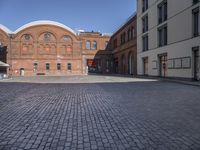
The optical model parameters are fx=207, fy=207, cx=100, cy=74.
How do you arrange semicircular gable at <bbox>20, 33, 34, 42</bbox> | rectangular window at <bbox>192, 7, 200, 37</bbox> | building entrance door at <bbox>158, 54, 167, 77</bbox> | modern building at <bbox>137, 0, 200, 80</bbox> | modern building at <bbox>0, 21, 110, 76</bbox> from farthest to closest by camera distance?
semicircular gable at <bbox>20, 33, 34, 42</bbox>, modern building at <bbox>0, 21, 110, 76</bbox>, building entrance door at <bbox>158, 54, 167, 77</bbox>, modern building at <bbox>137, 0, 200, 80</bbox>, rectangular window at <bbox>192, 7, 200, 37</bbox>

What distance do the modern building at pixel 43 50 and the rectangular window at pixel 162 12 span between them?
22.1 meters

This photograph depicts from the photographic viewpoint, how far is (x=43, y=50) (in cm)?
4447

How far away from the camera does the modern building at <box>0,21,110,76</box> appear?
142 ft

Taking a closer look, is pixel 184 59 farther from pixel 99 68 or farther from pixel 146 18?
pixel 99 68

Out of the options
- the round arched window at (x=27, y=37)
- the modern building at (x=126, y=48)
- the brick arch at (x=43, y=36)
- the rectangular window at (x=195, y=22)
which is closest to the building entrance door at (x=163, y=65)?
the rectangular window at (x=195, y=22)

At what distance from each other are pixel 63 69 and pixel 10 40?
1243 centimetres

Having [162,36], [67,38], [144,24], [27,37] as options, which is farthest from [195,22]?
[27,37]

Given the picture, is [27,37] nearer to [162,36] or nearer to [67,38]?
[67,38]

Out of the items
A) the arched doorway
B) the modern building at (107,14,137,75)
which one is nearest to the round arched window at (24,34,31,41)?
the modern building at (107,14,137,75)

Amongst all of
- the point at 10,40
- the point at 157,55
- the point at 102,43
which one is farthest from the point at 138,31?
the point at 10,40

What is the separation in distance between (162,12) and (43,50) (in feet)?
89.6

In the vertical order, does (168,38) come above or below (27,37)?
below

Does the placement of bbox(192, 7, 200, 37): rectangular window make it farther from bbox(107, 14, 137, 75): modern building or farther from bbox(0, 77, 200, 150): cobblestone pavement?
bbox(107, 14, 137, 75): modern building

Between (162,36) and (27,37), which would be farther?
(27,37)
